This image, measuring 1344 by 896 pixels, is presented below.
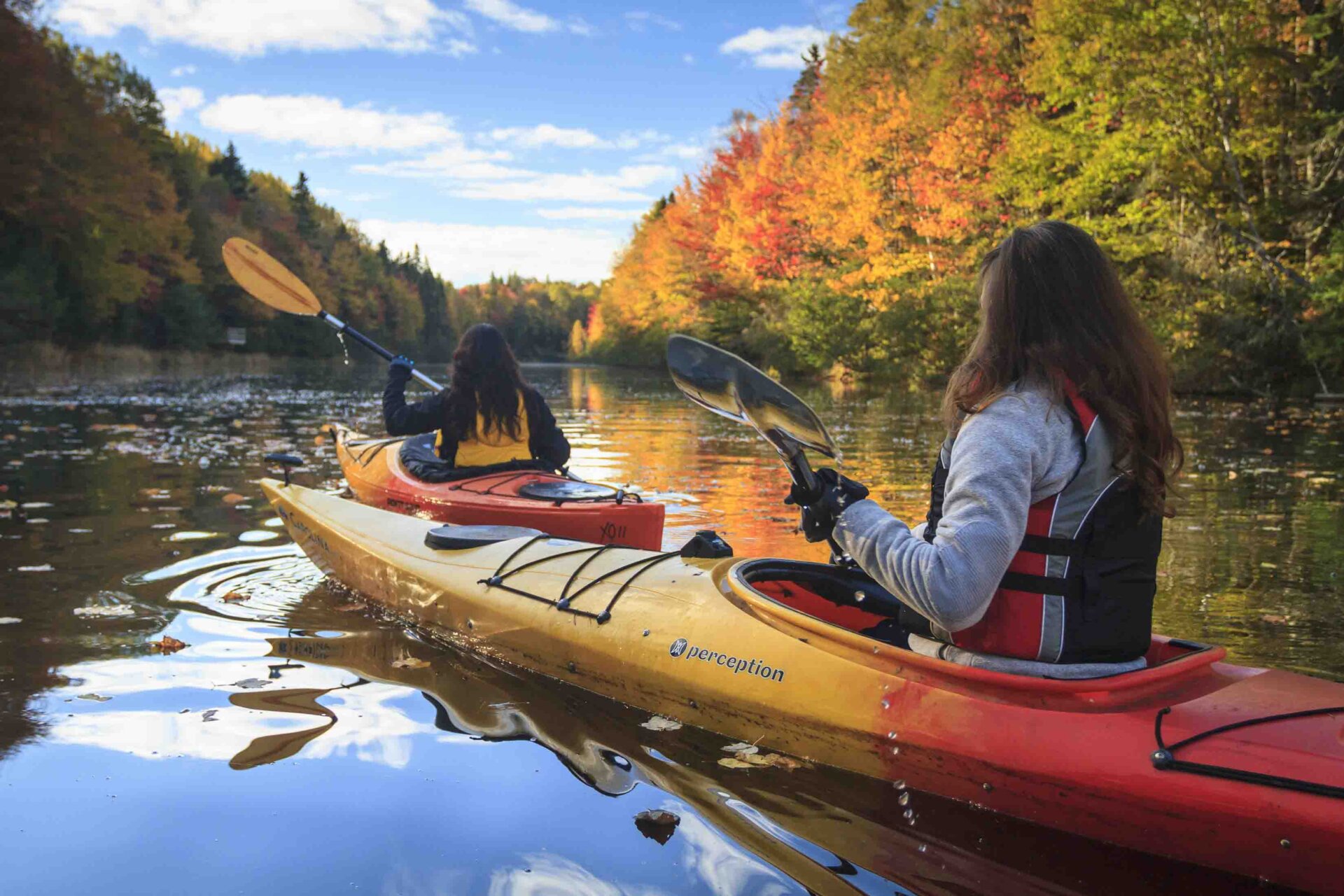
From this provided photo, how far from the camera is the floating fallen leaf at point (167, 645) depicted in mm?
3932

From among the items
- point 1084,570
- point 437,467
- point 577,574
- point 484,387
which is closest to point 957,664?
point 1084,570

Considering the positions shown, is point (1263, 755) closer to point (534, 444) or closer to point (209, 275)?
point (534, 444)

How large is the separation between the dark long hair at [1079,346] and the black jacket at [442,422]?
3.88 meters

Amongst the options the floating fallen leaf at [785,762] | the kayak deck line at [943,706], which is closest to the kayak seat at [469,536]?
the kayak deck line at [943,706]

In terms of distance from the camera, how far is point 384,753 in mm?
3012

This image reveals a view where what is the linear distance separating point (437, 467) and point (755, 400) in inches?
148

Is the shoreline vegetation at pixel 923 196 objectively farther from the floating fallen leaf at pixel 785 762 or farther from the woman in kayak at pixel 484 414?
the floating fallen leaf at pixel 785 762

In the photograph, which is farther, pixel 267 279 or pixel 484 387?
pixel 267 279

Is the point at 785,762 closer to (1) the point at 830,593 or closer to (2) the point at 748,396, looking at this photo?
(1) the point at 830,593

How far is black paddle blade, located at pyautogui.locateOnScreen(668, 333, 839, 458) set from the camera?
107 inches

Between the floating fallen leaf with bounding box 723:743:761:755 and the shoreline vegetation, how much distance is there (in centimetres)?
1249

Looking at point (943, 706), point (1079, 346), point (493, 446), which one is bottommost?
point (943, 706)

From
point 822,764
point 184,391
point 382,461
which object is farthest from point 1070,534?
point 184,391

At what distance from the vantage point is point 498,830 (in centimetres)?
254
